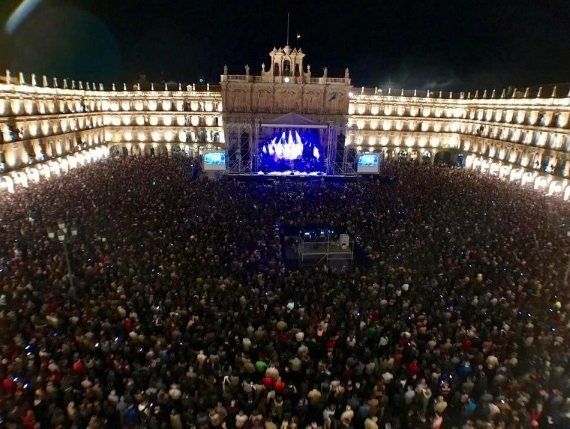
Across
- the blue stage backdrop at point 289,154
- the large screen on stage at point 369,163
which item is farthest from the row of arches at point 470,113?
the large screen on stage at point 369,163

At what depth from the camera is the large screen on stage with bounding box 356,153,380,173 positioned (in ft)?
140

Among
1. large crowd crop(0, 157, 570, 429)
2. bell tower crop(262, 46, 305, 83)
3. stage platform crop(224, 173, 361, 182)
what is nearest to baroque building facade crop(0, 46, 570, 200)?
bell tower crop(262, 46, 305, 83)

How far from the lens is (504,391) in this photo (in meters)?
10.9

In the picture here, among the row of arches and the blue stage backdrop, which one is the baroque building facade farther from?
the blue stage backdrop

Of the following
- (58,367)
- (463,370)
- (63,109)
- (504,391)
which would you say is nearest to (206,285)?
(58,367)

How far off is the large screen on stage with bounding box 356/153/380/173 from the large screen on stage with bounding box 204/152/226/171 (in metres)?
14.8

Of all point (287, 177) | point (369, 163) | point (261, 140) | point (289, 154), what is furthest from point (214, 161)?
point (369, 163)

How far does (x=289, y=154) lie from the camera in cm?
4822

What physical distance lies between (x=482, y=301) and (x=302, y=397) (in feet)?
29.7

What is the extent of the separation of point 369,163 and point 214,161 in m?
16.8

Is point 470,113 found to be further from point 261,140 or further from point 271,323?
point 271,323

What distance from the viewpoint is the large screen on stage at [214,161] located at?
41.2 metres

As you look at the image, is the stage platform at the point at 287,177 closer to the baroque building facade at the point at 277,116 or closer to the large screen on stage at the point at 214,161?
the large screen on stage at the point at 214,161

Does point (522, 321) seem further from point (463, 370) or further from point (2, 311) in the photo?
point (2, 311)
